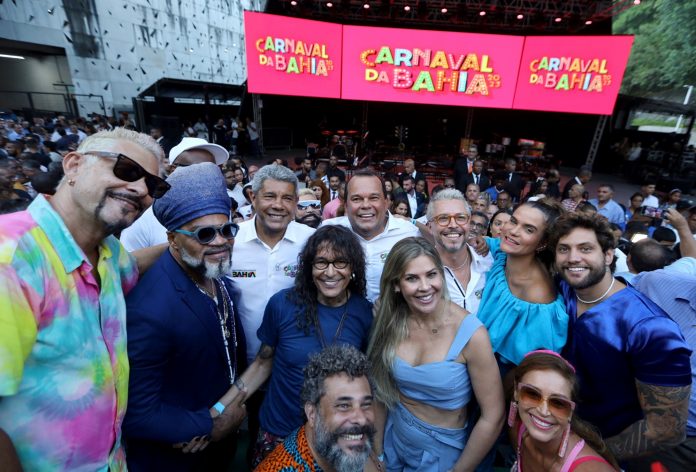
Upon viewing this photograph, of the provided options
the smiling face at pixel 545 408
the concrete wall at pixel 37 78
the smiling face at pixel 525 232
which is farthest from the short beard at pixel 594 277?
the concrete wall at pixel 37 78

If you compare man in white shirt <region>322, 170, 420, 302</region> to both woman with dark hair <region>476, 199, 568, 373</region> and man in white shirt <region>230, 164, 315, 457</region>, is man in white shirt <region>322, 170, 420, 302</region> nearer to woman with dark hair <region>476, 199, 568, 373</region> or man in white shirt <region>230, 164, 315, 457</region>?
man in white shirt <region>230, 164, 315, 457</region>

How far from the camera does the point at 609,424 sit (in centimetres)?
207

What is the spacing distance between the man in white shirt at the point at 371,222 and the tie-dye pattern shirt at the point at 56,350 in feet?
6.03

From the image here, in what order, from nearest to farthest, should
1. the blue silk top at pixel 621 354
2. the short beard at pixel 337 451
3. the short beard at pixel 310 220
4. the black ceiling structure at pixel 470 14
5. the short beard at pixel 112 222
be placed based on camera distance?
1. the short beard at pixel 112 222
2. the short beard at pixel 337 451
3. the blue silk top at pixel 621 354
4. the short beard at pixel 310 220
5. the black ceiling structure at pixel 470 14

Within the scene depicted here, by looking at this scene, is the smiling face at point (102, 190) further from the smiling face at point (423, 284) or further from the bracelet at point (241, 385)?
the smiling face at point (423, 284)

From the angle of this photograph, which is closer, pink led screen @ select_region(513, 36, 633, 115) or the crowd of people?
the crowd of people

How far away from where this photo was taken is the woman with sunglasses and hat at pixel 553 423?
65.1 inches

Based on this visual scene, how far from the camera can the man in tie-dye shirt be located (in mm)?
1162

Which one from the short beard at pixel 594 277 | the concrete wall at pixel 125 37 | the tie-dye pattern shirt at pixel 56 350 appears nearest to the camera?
the tie-dye pattern shirt at pixel 56 350

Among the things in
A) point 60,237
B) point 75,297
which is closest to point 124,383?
point 75,297

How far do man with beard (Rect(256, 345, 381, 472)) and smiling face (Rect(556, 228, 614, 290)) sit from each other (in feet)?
4.51

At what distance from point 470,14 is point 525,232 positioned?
1506cm

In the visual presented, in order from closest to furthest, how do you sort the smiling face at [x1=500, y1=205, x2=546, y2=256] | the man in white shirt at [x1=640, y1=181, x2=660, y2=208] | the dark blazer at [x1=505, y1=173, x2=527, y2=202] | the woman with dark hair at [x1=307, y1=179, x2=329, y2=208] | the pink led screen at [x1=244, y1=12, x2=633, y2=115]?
the smiling face at [x1=500, y1=205, x2=546, y2=256]
the woman with dark hair at [x1=307, y1=179, x2=329, y2=208]
the man in white shirt at [x1=640, y1=181, x2=660, y2=208]
the dark blazer at [x1=505, y1=173, x2=527, y2=202]
the pink led screen at [x1=244, y1=12, x2=633, y2=115]

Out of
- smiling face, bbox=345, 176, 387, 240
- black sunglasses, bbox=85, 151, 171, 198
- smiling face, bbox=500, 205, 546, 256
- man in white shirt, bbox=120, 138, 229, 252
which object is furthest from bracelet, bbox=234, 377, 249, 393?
smiling face, bbox=500, 205, 546, 256
